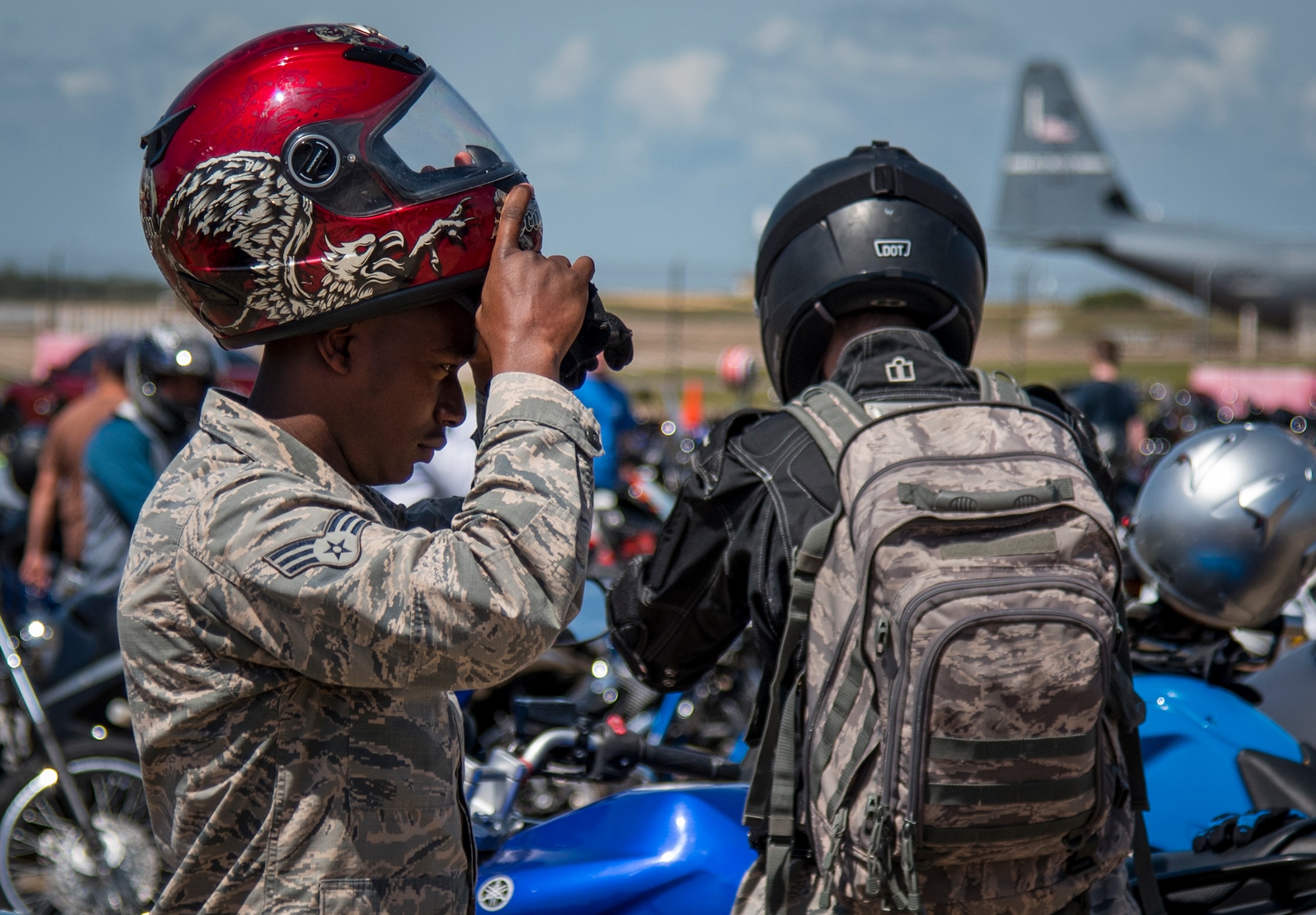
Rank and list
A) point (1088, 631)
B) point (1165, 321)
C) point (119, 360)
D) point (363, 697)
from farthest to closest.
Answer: point (1165, 321) < point (119, 360) < point (1088, 631) < point (363, 697)

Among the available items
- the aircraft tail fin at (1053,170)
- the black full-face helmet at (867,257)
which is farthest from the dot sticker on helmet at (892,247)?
the aircraft tail fin at (1053,170)

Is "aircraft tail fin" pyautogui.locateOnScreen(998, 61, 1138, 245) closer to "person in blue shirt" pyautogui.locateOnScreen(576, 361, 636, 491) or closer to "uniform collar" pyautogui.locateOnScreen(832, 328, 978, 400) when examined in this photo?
"person in blue shirt" pyautogui.locateOnScreen(576, 361, 636, 491)

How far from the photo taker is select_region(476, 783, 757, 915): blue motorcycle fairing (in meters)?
1.97

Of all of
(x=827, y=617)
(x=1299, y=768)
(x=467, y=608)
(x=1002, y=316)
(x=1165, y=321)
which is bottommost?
(x=1002, y=316)

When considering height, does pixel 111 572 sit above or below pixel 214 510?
below

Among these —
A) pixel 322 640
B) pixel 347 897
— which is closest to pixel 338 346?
pixel 322 640

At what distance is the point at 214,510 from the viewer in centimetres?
122

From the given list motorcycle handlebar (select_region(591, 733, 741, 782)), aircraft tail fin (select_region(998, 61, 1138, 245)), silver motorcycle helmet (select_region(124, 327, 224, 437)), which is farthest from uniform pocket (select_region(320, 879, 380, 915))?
aircraft tail fin (select_region(998, 61, 1138, 245))

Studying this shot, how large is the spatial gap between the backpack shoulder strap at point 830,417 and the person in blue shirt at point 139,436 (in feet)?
13.8

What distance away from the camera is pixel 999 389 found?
189 centimetres

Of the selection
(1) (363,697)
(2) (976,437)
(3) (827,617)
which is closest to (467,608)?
(1) (363,697)

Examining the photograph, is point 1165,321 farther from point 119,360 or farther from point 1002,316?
point 119,360

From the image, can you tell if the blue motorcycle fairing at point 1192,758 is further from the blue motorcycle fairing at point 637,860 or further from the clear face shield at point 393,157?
the clear face shield at point 393,157

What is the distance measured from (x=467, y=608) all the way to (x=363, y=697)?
0.22 meters
